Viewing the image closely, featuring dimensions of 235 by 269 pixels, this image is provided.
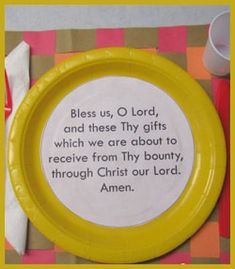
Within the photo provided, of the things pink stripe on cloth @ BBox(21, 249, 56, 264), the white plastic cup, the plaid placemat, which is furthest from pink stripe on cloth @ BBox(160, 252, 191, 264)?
the white plastic cup

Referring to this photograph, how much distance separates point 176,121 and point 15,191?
0.25 meters

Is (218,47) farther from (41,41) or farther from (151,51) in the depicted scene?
(41,41)

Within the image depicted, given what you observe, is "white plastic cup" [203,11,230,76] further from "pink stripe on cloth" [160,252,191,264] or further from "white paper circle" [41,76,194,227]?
"pink stripe on cloth" [160,252,191,264]

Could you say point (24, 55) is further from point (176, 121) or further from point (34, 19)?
point (176, 121)

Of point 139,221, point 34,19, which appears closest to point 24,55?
point 34,19

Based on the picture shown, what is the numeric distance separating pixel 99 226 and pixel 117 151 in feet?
0.37

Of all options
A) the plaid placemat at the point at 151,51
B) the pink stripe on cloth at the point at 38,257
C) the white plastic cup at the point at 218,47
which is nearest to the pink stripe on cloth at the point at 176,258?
the plaid placemat at the point at 151,51

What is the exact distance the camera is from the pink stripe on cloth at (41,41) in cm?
61

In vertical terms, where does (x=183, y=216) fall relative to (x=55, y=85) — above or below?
below

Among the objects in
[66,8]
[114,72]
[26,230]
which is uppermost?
[66,8]

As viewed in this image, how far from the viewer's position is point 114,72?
0.59 metres

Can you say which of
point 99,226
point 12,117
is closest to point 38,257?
point 99,226

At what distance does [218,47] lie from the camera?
59 cm

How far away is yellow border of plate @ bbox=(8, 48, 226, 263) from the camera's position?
556mm
